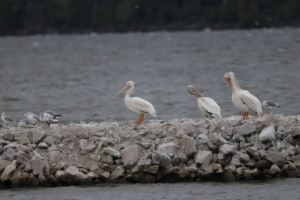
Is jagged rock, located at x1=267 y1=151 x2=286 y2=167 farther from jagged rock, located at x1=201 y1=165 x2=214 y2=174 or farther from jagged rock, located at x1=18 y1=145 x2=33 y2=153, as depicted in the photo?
jagged rock, located at x1=18 y1=145 x2=33 y2=153

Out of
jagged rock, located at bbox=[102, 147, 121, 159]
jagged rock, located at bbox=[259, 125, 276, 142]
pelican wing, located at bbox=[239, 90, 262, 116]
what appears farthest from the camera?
pelican wing, located at bbox=[239, 90, 262, 116]

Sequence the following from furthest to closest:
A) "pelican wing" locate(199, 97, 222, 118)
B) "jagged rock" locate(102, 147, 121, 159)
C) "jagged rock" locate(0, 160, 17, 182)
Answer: "pelican wing" locate(199, 97, 222, 118) → "jagged rock" locate(102, 147, 121, 159) → "jagged rock" locate(0, 160, 17, 182)

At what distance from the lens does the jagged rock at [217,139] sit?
11045mm

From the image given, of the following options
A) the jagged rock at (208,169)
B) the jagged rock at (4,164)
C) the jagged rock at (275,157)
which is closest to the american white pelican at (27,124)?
the jagged rock at (4,164)

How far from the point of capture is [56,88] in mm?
31625

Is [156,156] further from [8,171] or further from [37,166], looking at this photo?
[8,171]

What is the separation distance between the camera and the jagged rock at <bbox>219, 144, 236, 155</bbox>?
10867 millimetres

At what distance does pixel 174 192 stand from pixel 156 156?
67 centimetres

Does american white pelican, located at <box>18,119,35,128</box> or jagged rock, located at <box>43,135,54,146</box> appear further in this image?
american white pelican, located at <box>18,119,35,128</box>

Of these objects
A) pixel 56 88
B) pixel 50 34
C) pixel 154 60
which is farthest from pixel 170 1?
pixel 56 88

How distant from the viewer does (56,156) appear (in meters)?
11.1

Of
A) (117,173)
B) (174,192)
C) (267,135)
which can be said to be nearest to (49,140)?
(117,173)

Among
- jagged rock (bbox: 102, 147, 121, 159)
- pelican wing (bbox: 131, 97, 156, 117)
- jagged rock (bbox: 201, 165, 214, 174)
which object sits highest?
pelican wing (bbox: 131, 97, 156, 117)

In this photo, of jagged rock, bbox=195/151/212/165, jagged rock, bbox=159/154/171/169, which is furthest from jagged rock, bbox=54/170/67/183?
jagged rock, bbox=195/151/212/165
